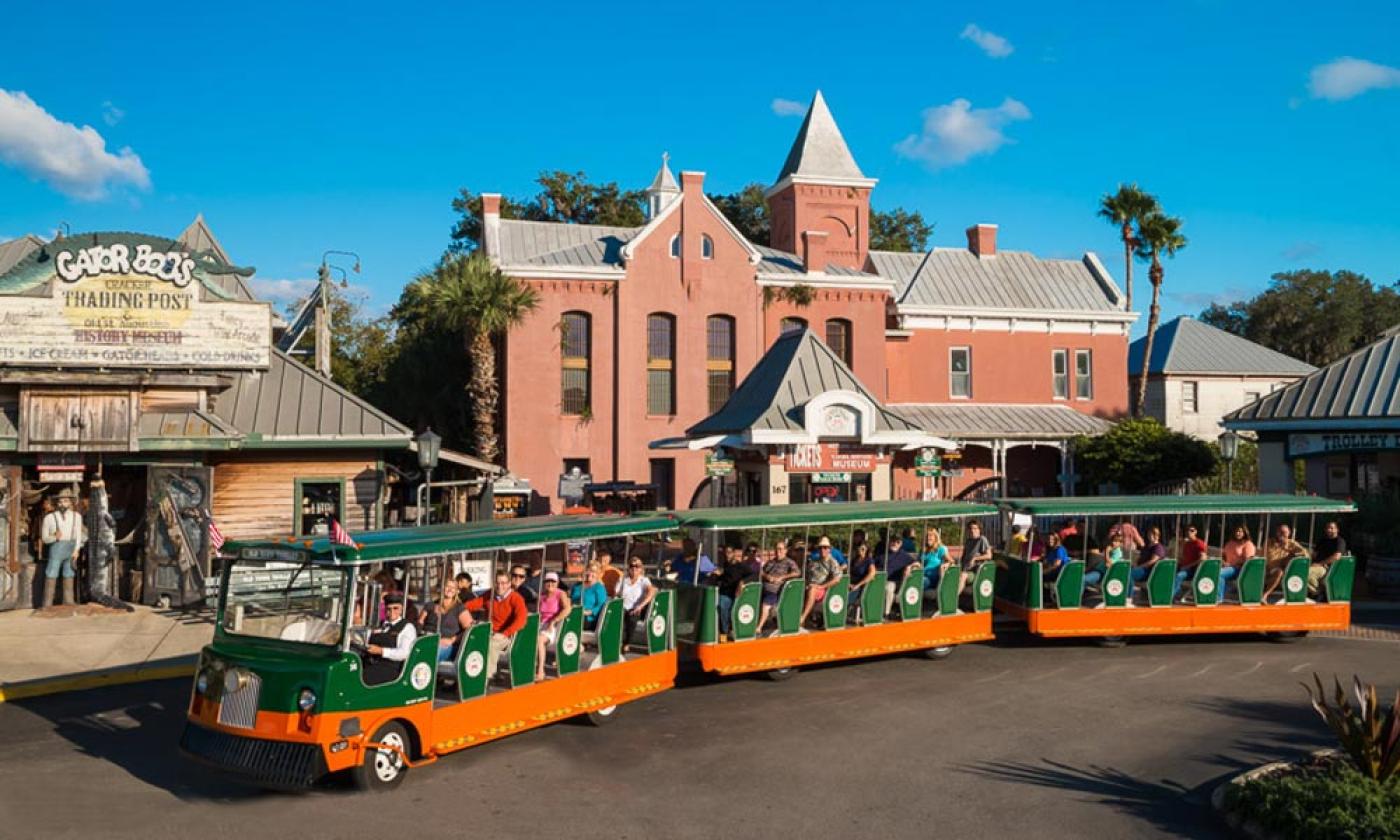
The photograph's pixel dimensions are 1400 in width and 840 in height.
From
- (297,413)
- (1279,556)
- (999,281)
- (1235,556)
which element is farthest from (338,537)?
(999,281)

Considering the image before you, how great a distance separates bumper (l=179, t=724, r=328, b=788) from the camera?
30.2 ft

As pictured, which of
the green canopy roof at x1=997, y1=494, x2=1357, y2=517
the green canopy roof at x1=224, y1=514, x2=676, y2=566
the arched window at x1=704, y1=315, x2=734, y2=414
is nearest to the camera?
the green canopy roof at x1=224, y1=514, x2=676, y2=566

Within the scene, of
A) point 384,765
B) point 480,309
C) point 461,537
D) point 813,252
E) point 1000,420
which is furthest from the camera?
point 1000,420

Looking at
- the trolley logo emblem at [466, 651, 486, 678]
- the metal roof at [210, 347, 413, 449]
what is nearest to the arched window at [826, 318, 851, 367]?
the metal roof at [210, 347, 413, 449]

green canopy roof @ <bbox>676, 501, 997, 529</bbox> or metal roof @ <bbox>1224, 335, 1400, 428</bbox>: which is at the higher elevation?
metal roof @ <bbox>1224, 335, 1400, 428</bbox>

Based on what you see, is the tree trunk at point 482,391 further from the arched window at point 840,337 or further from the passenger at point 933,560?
the passenger at point 933,560

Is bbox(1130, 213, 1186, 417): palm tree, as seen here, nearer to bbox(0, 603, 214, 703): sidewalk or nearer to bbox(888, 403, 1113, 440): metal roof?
bbox(888, 403, 1113, 440): metal roof

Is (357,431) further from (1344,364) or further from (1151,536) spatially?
(1344,364)

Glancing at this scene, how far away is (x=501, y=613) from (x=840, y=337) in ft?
95.8

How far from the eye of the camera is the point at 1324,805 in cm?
836

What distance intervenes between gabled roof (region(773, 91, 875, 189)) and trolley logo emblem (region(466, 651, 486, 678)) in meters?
33.6

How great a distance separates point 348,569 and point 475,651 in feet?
4.93

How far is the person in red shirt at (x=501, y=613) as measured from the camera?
11.1 metres

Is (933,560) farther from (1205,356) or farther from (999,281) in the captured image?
(1205,356)
